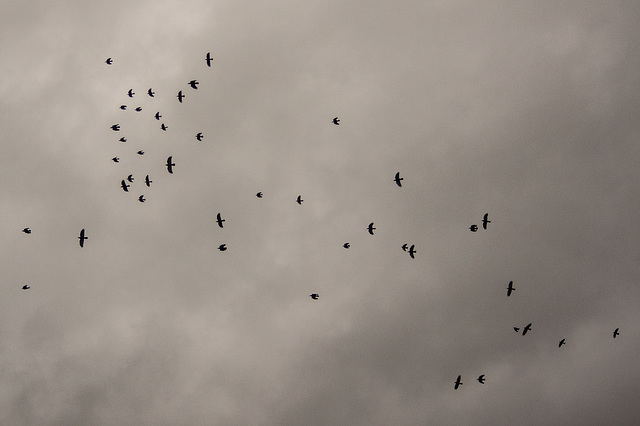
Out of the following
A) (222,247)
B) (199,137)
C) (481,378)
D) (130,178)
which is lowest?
(481,378)

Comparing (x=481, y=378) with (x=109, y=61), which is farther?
(x=481, y=378)

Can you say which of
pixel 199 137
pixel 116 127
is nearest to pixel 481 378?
pixel 199 137

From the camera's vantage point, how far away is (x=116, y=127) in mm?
100688

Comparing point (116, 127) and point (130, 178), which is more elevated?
point (116, 127)

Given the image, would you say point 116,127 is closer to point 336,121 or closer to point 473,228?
point 336,121

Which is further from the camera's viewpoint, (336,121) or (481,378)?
(481,378)

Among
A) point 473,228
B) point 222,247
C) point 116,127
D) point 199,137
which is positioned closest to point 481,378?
point 473,228

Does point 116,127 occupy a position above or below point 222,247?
above

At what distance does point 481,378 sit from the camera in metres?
104

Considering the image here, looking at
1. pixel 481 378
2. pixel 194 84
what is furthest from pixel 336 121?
pixel 481 378

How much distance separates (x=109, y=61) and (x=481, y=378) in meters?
79.6

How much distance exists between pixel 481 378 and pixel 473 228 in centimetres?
2606

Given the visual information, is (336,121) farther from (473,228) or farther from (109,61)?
(109,61)

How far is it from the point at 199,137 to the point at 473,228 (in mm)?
47413
